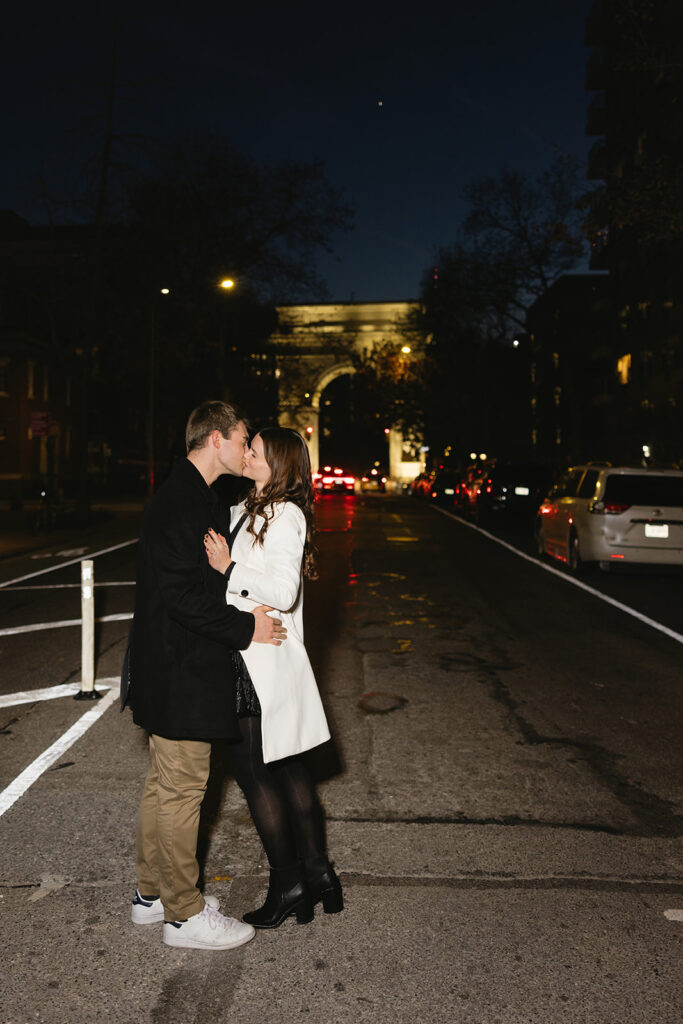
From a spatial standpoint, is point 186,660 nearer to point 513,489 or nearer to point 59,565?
point 59,565

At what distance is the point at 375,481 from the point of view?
8575 centimetres

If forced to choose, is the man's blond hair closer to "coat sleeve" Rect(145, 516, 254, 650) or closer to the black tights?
"coat sleeve" Rect(145, 516, 254, 650)

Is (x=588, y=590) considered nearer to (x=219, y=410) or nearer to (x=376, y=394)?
(x=219, y=410)

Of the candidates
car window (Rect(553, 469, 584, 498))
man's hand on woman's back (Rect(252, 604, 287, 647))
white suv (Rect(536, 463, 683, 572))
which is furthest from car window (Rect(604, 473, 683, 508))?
man's hand on woman's back (Rect(252, 604, 287, 647))

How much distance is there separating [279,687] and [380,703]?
13.4ft

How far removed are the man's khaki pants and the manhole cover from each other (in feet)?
12.4

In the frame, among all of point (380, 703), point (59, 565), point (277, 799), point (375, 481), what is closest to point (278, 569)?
point (277, 799)

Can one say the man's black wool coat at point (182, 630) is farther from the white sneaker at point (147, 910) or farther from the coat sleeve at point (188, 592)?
the white sneaker at point (147, 910)

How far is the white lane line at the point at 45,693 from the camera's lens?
7.61m

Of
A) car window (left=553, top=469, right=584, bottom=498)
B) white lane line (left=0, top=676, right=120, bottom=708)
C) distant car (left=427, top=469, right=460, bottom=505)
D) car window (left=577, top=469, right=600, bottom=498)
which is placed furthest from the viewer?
distant car (left=427, top=469, right=460, bottom=505)

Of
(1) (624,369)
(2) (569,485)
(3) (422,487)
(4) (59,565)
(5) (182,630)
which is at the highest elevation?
(1) (624,369)

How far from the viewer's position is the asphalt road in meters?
3.40

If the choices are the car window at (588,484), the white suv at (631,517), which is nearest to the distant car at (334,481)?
the car window at (588,484)

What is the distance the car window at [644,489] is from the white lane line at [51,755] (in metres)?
10.1
